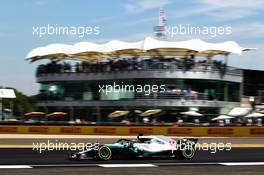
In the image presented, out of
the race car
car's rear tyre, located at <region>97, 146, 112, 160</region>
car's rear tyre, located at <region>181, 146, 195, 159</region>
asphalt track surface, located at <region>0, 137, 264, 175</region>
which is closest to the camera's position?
asphalt track surface, located at <region>0, 137, 264, 175</region>

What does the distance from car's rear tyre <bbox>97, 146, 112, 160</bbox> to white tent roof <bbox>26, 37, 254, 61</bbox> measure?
31.8 meters

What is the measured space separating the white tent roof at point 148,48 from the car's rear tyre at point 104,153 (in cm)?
3180

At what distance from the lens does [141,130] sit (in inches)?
1200

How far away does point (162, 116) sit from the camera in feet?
140

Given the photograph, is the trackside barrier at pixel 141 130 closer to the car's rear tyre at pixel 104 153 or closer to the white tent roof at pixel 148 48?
the car's rear tyre at pixel 104 153

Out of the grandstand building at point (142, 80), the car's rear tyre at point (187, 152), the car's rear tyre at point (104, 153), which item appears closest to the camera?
the car's rear tyre at point (104, 153)

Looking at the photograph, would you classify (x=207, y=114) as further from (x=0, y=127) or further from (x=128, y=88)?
(x=0, y=127)

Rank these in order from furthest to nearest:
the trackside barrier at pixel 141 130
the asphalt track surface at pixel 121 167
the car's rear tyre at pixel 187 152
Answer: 1. the trackside barrier at pixel 141 130
2. the car's rear tyre at pixel 187 152
3. the asphalt track surface at pixel 121 167

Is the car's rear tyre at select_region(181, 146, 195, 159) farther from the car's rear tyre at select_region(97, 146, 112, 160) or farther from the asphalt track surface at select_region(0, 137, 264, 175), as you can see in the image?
the car's rear tyre at select_region(97, 146, 112, 160)

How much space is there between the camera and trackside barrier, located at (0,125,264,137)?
30469mm

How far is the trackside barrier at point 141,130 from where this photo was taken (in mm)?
30469

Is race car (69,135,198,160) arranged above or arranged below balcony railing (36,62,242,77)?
below

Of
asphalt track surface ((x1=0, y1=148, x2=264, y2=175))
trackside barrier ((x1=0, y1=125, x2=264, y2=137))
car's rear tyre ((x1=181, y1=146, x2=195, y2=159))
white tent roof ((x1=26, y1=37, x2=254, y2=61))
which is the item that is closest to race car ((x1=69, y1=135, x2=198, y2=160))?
car's rear tyre ((x1=181, y1=146, x2=195, y2=159))

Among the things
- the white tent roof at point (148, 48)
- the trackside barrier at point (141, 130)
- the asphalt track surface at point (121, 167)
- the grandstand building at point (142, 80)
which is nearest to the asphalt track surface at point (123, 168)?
the asphalt track surface at point (121, 167)
